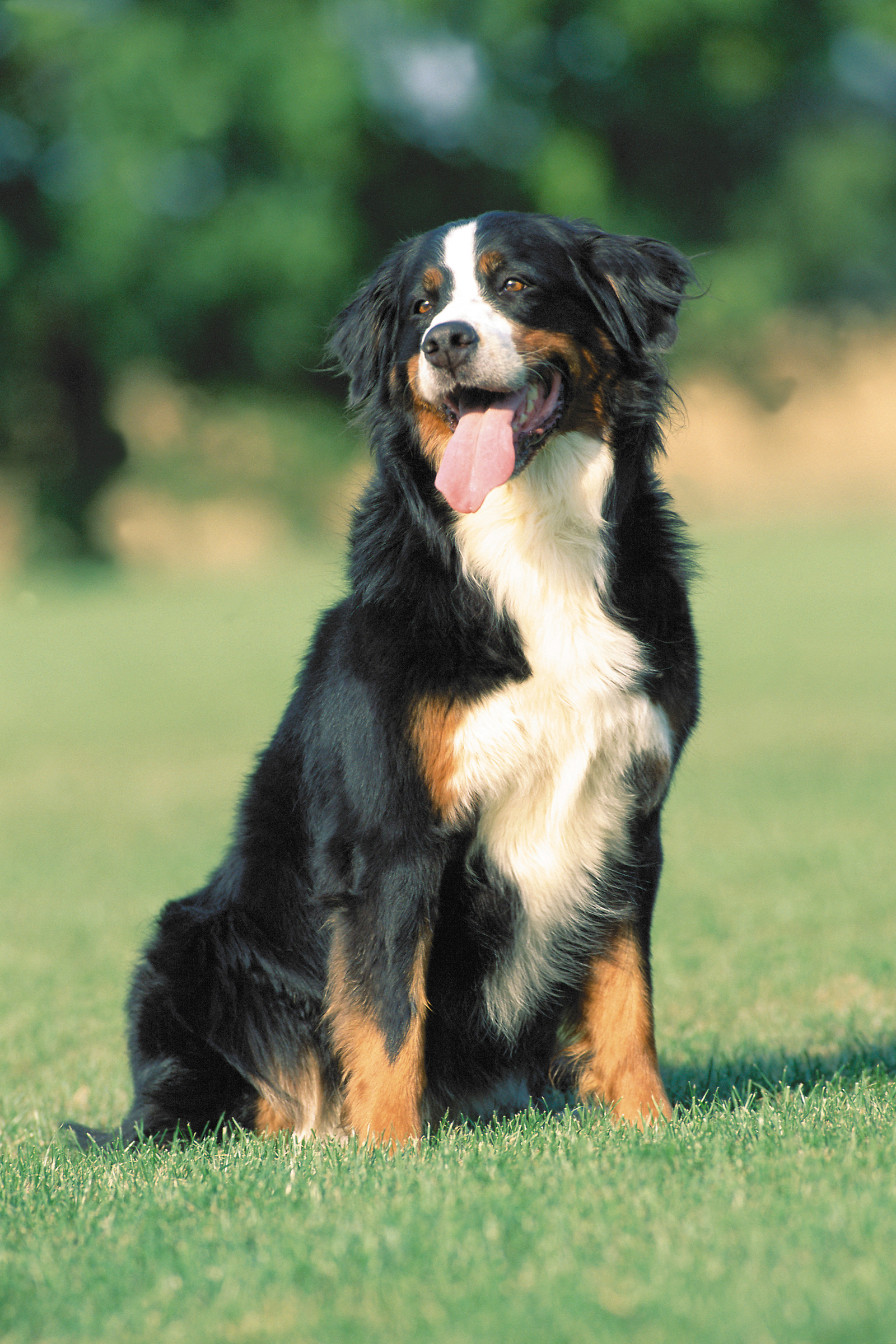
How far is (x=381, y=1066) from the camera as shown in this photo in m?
3.33

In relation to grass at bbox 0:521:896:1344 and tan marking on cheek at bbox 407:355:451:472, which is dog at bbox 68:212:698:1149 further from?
grass at bbox 0:521:896:1344

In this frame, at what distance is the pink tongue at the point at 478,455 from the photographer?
3.42 m

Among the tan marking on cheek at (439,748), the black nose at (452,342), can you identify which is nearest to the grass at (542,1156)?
the tan marking on cheek at (439,748)

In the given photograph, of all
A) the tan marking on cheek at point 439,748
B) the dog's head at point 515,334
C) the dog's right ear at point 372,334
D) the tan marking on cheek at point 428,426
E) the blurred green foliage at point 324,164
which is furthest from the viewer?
the blurred green foliage at point 324,164

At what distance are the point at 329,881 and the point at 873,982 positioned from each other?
298 centimetres

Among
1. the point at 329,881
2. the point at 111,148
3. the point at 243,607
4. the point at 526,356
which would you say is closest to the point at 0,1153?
the point at 329,881

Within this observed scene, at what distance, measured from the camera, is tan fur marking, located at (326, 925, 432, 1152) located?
3309 millimetres

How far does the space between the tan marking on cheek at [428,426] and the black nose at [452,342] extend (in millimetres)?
157

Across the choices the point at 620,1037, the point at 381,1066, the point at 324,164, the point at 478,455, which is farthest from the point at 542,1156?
the point at 324,164

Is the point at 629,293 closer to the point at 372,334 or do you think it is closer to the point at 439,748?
the point at 372,334

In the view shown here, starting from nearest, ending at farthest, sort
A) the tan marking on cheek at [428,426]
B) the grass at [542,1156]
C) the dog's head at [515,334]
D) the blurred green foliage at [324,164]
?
the grass at [542,1156], the dog's head at [515,334], the tan marking on cheek at [428,426], the blurred green foliage at [324,164]

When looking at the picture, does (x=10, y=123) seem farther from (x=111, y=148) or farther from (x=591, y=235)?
(x=591, y=235)

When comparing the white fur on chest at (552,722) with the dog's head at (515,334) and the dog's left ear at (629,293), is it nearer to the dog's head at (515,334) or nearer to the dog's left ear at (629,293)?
the dog's head at (515,334)

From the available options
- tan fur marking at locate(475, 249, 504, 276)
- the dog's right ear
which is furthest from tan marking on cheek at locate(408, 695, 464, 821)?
tan fur marking at locate(475, 249, 504, 276)
